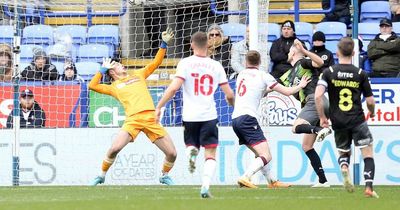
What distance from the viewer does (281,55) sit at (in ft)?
68.0

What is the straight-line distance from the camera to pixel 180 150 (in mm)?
19797

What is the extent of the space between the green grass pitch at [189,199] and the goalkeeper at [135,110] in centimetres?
49

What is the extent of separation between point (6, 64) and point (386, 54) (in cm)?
674

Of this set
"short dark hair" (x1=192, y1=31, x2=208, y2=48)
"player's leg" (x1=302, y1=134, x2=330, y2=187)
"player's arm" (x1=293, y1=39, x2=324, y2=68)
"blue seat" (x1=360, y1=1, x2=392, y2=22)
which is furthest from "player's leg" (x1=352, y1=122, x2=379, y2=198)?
"blue seat" (x1=360, y1=1, x2=392, y2=22)

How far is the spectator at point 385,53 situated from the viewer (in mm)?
20938

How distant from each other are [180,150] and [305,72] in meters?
3.18

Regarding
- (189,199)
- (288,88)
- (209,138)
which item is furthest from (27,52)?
(189,199)

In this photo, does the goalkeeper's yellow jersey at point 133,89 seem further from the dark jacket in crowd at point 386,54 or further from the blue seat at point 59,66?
the dark jacket in crowd at point 386,54

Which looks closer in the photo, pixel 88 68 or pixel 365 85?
pixel 365 85

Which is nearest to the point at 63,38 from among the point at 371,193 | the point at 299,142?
the point at 299,142

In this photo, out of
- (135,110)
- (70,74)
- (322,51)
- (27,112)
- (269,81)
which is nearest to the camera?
(269,81)

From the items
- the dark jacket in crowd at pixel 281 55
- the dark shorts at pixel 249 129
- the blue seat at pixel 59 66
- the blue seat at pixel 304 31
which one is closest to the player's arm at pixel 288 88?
the dark shorts at pixel 249 129

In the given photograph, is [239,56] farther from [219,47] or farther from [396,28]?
[396,28]

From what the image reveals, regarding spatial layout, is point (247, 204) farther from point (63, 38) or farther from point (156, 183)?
point (63, 38)
